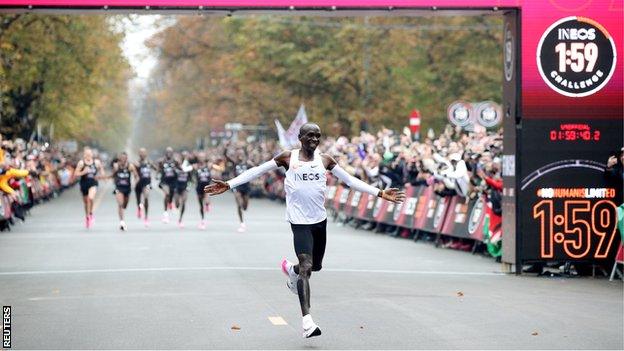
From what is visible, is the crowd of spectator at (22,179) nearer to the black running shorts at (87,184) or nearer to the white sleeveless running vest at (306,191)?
the black running shorts at (87,184)

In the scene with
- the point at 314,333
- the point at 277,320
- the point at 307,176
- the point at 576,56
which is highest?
the point at 576,56

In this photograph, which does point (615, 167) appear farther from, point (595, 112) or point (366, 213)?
point (366, 213)

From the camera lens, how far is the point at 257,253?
23.7m

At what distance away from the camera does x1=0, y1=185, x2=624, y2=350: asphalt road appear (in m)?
12.0

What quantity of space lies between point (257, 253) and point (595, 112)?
6.68 meters

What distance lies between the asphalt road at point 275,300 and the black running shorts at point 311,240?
0.68 m

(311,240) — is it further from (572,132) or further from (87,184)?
(87,184)

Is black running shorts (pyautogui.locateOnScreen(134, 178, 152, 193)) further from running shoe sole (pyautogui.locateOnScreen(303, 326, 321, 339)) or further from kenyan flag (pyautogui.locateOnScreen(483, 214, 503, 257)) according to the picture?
running shoe sole (pyautogui.locateOnScreen(303, 326, 321, 339))

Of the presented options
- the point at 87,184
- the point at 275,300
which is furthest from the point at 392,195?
the point at 87,184

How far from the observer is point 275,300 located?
15.2 m

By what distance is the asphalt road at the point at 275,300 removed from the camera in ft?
39.4

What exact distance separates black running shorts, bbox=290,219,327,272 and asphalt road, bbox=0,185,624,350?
2.23 feet

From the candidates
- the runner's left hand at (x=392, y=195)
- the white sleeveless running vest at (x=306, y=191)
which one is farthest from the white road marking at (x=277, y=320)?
the runner's left hand at (x=392, y=195)

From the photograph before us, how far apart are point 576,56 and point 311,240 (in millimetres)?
8237
